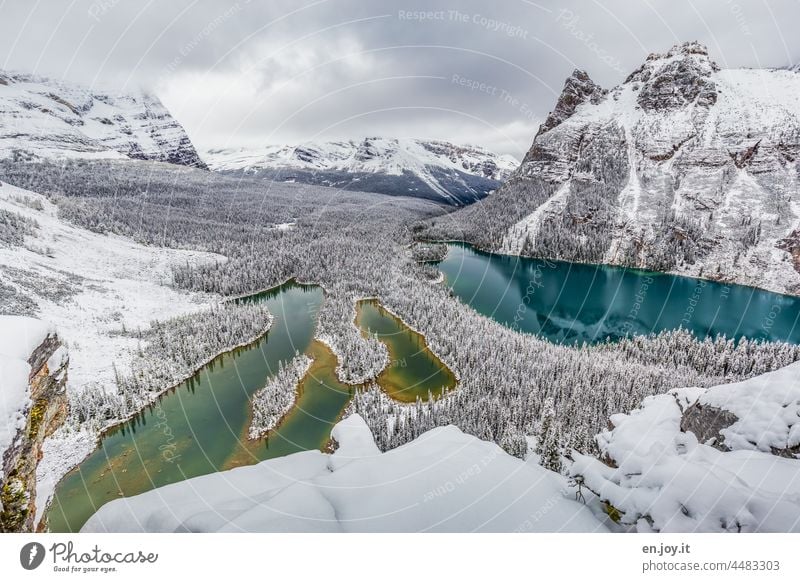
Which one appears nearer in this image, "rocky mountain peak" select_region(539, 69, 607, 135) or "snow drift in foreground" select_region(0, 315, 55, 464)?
"snow drift in foreground" select_region(0, 315, 55, 464)

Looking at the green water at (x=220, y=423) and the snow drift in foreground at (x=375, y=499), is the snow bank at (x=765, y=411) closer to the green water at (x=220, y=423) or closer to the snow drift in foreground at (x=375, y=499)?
the snow drift in foreground at (x=375, y=499)

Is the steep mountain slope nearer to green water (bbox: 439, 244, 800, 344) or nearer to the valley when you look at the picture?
Result: the valley

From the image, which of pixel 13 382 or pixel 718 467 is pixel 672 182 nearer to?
pixel 718 467

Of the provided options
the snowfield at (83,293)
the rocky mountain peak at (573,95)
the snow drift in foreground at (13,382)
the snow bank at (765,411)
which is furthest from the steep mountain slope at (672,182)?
the snow drift in foreground at (13,382)

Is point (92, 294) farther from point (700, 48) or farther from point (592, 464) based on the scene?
point (700, 48)

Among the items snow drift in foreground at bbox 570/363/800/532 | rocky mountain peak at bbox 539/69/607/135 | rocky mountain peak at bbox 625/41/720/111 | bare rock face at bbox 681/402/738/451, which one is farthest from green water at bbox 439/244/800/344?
rocky mountain peak at bbox 539/69/607/135
